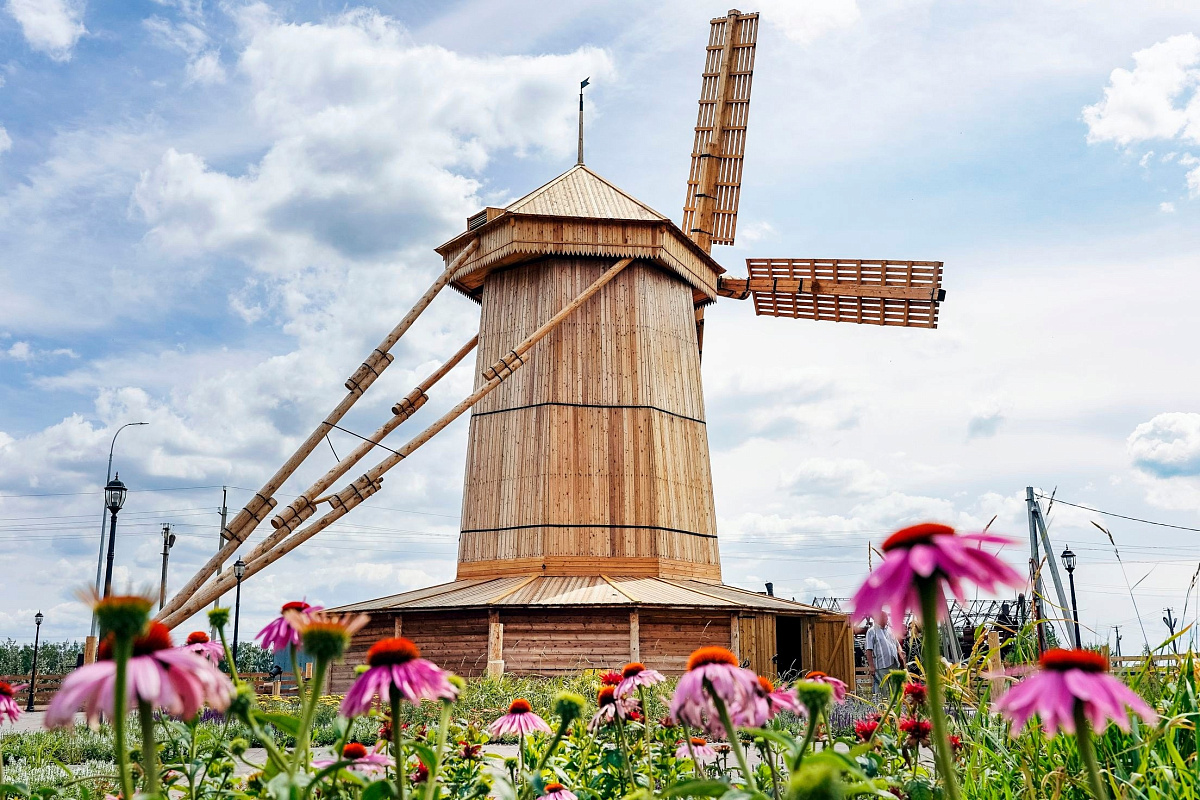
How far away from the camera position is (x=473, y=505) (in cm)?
1864

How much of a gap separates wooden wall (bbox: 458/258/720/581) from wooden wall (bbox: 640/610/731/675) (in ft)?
3.43

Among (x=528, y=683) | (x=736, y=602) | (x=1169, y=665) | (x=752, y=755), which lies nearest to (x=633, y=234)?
(x=736, y=602)

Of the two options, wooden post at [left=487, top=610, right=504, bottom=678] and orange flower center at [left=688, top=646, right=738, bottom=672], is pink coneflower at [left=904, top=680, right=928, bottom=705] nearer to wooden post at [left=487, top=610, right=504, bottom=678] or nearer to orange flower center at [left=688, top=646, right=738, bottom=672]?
orange flower center at [left=688, top=646, right=738, bottom=672]

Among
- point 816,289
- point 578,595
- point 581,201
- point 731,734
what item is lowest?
point 731,734

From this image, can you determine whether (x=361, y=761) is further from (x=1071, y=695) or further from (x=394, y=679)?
(x=1071, y=695)

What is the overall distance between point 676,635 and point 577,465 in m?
3.31

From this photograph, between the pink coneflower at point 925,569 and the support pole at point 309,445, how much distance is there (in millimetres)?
15860

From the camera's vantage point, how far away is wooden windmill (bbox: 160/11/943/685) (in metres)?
16.4

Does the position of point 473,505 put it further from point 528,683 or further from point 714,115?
point 714,115

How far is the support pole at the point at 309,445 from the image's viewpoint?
15.9 meters

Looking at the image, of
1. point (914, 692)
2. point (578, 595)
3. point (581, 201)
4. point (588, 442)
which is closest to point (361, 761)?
point (914, 692)

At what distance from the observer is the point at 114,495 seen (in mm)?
14672

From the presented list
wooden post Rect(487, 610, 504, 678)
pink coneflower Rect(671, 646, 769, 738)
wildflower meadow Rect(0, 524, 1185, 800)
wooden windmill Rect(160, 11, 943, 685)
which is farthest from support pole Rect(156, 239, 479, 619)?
pink coneflower Rect(671, 646, 769, 738)

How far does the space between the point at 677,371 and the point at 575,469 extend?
9.96 feet
